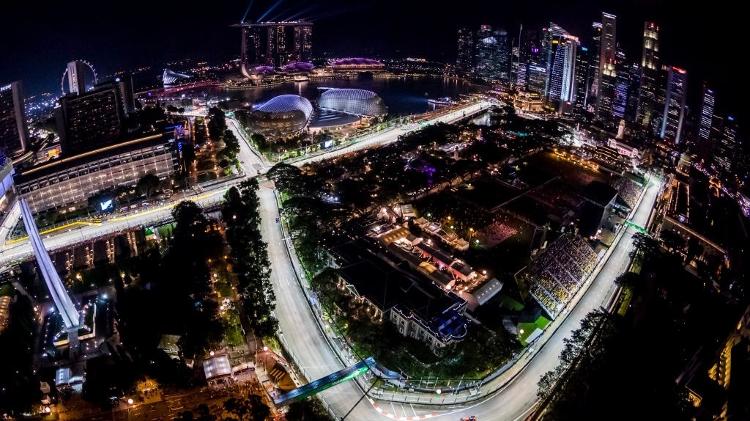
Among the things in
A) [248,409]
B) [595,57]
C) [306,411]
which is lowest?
[306,411]

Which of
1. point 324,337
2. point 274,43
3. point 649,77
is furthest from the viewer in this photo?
point 274,43

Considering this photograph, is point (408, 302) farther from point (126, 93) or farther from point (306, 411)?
point (126, 93)

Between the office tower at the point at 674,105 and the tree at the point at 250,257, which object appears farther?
the office tower at the point at 674,105

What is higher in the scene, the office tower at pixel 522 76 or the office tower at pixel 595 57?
the office tower at pixel 595 57

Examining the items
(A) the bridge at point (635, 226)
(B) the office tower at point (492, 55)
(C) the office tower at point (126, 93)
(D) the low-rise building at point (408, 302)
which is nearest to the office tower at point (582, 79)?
(B) the office tower at point (492, 55)

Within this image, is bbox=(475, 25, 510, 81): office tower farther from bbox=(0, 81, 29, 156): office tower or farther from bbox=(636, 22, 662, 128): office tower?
bbox=(0, 81, 29, 156): office tower

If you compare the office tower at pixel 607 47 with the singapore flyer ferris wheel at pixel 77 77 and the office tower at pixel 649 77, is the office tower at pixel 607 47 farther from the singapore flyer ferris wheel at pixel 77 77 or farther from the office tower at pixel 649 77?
the singapore flyer ferris wheel at pixel 77 77

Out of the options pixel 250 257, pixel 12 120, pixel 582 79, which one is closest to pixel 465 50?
pixel 582 79
